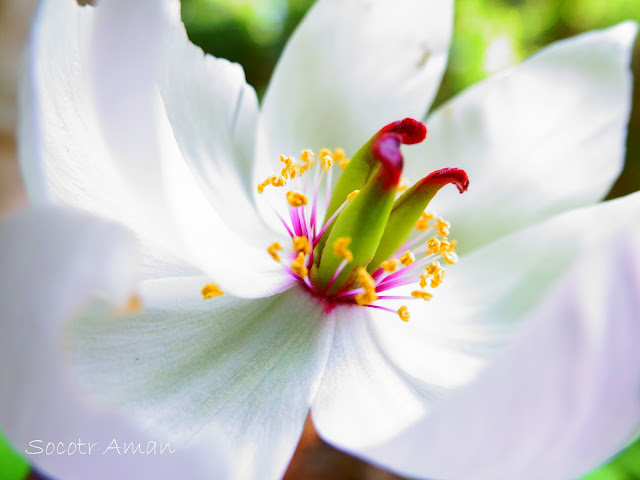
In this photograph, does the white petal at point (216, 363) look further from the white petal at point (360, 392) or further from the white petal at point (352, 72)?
the white petal at point (352, 72)

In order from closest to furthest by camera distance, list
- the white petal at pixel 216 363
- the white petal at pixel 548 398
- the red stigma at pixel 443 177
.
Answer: the white petal at pixel 548 398, the white petal at pixel 216 363, the red stigma at pixel 443 177

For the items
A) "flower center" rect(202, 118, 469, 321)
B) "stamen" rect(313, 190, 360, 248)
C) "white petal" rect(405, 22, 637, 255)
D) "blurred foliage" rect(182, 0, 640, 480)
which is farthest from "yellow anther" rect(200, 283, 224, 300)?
"blurred foliage" rect(182, 0, 640, 480)

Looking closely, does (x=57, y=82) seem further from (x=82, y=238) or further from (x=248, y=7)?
(x=248, y=7)

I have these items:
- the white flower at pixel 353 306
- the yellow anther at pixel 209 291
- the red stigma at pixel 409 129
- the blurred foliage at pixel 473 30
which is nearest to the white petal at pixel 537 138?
the white flower at pixel 353 306

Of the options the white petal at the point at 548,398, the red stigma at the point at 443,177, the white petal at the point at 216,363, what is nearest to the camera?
the white petal at the point at 548,398

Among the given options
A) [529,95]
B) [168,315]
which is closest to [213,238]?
[168,315]

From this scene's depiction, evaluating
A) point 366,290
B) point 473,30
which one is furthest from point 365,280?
point 473,30

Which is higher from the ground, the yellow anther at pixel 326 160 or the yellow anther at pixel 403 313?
the yellow anther at pixel 326 160
